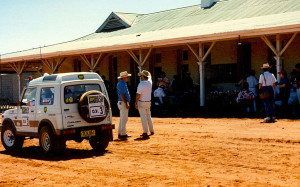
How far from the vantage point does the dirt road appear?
7457mm

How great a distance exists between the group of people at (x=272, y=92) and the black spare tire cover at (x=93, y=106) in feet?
19.6

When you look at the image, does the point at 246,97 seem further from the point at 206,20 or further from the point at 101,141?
the point at 206,20

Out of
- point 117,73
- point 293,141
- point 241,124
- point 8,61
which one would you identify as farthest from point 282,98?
point 8,61

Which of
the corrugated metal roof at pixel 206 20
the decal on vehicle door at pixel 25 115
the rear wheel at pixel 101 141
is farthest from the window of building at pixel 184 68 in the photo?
the decal on vehicle door at pixel 25 115

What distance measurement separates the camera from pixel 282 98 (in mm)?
16750

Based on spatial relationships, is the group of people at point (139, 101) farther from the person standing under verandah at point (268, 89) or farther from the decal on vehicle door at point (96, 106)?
the person standing under verandah at point (268, 89)

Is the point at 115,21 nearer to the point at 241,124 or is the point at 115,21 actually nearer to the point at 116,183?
the point at 241,124

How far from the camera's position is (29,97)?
36.3 feet

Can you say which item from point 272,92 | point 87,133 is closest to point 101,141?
point 87,133

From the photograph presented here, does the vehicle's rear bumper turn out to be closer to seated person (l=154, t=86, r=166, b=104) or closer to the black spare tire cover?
the black spare tire cover

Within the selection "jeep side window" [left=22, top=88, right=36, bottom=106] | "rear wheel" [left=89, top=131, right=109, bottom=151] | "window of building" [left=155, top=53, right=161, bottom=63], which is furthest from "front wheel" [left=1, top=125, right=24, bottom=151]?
"window of building" [left=155, top=53, right=161, bottom=63]

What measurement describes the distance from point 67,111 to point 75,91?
53 cm

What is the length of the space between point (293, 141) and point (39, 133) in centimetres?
572

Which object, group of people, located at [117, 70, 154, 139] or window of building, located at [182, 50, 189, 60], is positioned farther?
window of building, located at [182, 50, 189, 60]
